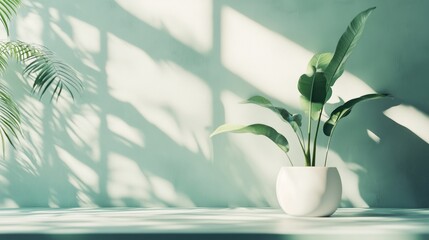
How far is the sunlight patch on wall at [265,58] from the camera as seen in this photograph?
290cm

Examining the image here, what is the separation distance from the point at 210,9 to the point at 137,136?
2.40 feet

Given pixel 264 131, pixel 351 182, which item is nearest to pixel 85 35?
pixel 264 131

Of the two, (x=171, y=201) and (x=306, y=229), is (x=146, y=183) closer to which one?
(x=171, y=201)

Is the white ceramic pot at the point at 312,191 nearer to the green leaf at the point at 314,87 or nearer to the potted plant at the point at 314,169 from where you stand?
the potted plant at the point at 314,169

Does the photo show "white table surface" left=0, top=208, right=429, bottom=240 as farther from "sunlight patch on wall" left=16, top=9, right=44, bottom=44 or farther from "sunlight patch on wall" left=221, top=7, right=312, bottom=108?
"sunlight patch on wall" left=16, top=9, right=44, bottom=44

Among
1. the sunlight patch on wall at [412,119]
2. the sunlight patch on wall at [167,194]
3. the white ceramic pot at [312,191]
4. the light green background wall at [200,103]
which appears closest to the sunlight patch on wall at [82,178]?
the light green background wall at [200,103]

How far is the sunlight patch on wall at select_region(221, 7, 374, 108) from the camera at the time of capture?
2.90m

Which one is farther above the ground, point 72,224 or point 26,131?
point 26,131

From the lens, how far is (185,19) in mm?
2957

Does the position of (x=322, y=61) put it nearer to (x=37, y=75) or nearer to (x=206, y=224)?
(x=206, y=224)

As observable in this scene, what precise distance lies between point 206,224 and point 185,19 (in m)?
1.23

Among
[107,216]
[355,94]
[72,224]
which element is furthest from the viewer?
[355,94]

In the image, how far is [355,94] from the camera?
2867mm

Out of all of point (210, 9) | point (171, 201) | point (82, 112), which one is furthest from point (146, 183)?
point (210, 9)
